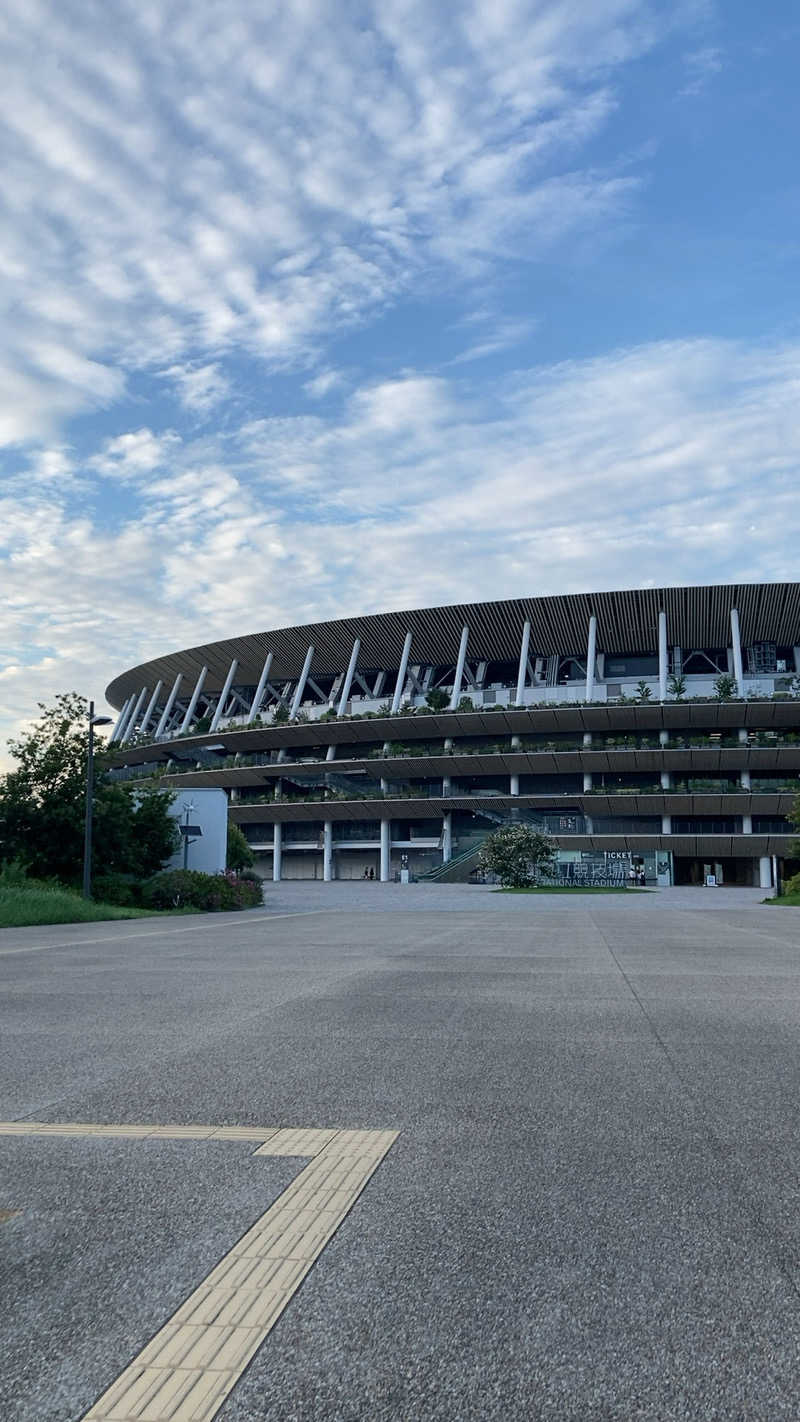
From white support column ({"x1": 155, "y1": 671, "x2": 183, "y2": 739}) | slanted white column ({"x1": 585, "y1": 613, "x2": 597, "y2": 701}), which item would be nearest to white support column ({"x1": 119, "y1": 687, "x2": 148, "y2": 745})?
white support column ({"x1": 155, "y1": 671, "x2": 183, "y2": 739})

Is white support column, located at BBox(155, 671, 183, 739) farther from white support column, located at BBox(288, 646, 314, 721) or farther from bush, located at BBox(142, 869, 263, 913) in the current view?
bush, located at BBox(142, 869, 263, 913)

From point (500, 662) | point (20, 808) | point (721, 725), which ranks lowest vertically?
point (20, 808)

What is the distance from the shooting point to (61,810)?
3281 cm

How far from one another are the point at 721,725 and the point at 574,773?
1031 cm

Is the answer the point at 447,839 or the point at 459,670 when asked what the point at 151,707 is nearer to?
the point at 459,670

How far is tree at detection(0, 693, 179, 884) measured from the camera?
1300 inches

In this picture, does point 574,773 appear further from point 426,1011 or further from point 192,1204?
point 192,1204

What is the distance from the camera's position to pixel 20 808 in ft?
108

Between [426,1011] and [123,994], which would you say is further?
[123,994]

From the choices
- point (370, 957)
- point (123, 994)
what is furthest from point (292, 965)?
point (123, 994)

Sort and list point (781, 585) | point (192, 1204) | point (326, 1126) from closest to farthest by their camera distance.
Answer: point (192, 1204)
point (326, 1126)
point (781, 585)

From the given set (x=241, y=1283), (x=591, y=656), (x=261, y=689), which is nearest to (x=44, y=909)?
(x=241, y=1283)

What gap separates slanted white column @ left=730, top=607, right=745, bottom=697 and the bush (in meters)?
43.7

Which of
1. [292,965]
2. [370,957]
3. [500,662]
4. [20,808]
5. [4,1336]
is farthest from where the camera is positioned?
[500,662]
